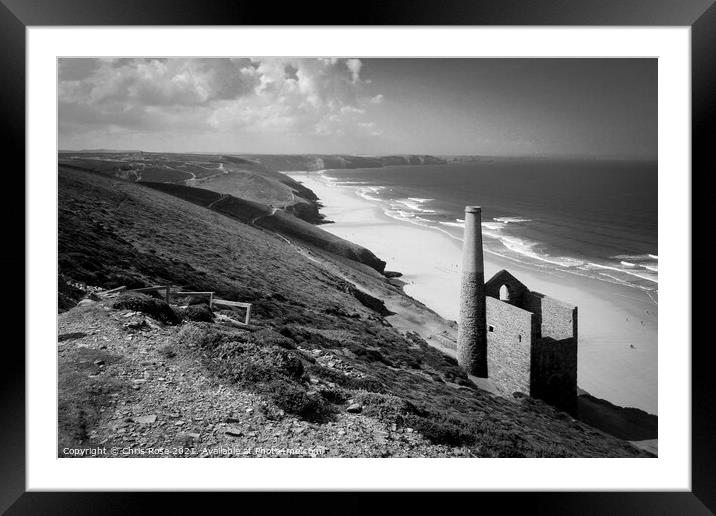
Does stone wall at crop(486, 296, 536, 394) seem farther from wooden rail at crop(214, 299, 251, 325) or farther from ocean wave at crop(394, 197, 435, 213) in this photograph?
ocean wave at crop(394, 197, 435, 213)

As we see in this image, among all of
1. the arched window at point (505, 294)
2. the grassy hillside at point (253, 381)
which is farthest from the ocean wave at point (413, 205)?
the grassy hillside at point (253, 381)

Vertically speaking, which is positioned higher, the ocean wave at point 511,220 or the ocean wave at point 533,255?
the ocean wave at point 511,220

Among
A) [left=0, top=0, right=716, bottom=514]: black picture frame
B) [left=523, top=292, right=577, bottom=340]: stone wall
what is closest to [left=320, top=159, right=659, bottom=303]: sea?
[left=523, top=292, right=577, bottom=340]: stone wall

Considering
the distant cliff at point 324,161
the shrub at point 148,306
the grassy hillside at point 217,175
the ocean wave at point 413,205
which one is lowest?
the shrub at point 148,306

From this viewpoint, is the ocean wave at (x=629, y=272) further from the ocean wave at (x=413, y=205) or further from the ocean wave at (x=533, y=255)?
the ocean wave at (x=413, y=205)
